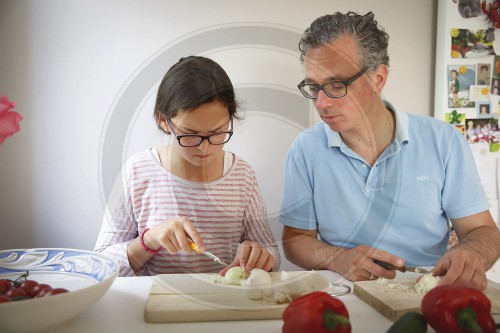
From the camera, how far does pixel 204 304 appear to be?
769mm

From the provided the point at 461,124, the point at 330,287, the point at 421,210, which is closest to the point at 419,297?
the point at 330,287

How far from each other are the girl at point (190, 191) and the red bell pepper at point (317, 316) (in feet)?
1.44

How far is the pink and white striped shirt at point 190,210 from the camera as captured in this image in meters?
1.23

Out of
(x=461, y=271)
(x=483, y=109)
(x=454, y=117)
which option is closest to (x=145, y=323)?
(x=461, y=271)

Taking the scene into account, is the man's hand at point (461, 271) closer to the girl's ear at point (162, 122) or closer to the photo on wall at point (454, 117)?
the girl's ear at point (162, 122)

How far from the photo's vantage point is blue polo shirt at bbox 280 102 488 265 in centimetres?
129

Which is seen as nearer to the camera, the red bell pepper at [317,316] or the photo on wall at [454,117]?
the red bell pepper at [317,316]

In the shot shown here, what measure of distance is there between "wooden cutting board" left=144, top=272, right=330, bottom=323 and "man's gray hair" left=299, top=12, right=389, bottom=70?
0.70 metres

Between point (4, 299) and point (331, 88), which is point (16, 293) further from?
point (331, 88)

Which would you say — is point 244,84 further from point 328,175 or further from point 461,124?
point 461,124

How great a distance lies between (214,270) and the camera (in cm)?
125

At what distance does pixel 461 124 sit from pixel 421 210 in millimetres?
665

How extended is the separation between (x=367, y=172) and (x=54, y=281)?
2.93ft

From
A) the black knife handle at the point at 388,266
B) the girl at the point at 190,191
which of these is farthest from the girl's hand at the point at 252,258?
the black knife handle at the point at 388,266
